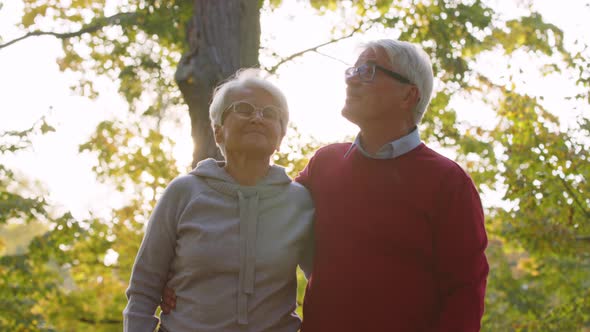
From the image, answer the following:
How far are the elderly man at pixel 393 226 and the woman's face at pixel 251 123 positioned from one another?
31 cm

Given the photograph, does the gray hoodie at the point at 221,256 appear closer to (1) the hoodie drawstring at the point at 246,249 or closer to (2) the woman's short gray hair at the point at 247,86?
(1) the hoodie drawstring at the point at 246,249

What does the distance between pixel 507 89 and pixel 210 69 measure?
391 cm

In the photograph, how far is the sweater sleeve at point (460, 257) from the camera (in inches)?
100

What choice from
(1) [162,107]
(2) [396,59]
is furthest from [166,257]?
(1) [162,107]

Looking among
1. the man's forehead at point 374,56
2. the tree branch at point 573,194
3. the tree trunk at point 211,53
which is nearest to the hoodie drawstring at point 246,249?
the man's forehead at point 374,56

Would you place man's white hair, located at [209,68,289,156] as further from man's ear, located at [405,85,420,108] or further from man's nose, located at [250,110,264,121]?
man's ear, located at [405,85,420,108]

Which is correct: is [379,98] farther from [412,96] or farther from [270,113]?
[270,113]

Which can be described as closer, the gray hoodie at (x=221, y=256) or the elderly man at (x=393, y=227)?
the elderly man at (x=393, y=227)

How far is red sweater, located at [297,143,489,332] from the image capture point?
101 inches

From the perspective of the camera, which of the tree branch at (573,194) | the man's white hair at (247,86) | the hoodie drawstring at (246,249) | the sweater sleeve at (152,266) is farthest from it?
the tree branch at (573,194)

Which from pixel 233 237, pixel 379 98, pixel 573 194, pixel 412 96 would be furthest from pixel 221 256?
pixel 573 194

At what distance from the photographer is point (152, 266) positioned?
2809mm

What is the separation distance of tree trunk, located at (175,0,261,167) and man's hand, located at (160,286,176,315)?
8.65ft

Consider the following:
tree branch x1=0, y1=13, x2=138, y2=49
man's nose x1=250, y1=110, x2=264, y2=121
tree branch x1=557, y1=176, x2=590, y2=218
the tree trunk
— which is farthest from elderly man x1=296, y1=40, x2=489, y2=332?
tree branch x1=0, y1=13, x2=138, y2=49
